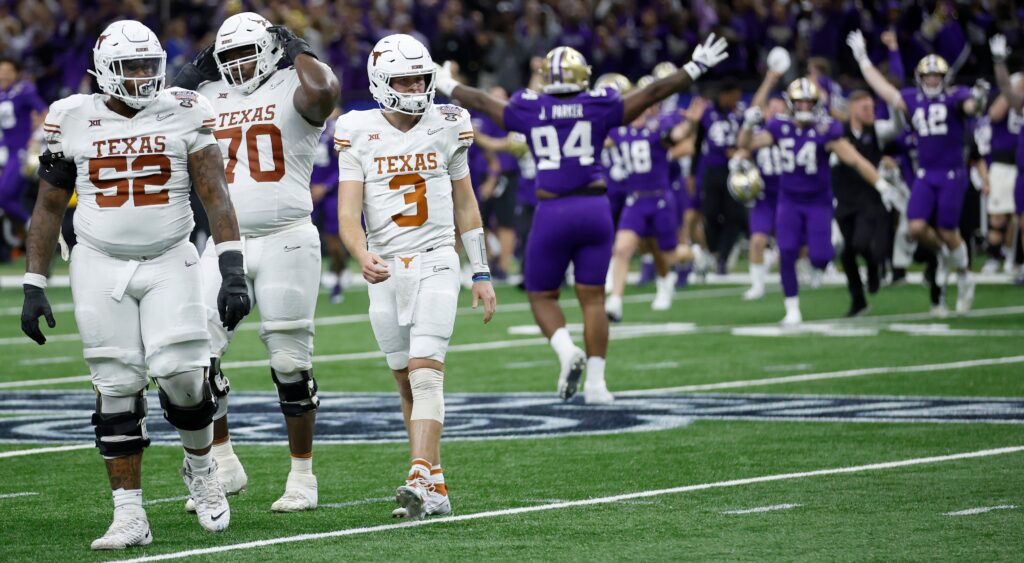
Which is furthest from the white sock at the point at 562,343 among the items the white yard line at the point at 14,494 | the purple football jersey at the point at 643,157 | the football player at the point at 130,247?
the purple football jersey at the point at 643,157

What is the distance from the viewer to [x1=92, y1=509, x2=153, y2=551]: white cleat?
609 centimetres

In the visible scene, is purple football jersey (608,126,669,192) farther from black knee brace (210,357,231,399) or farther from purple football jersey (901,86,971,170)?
black knee brace (210,357,231,399)

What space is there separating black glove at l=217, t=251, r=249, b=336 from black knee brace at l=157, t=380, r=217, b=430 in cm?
29

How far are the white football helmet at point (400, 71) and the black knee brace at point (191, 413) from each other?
4.58 ft

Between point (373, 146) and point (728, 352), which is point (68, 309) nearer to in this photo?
point (728, 352)

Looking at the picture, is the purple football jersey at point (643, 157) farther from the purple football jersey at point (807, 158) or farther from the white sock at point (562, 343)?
the white sock at point (562, 343)

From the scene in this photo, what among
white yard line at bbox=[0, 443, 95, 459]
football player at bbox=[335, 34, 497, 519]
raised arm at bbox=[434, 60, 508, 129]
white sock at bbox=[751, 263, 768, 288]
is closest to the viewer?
football player at bbox=[335, 34, 497, 519]

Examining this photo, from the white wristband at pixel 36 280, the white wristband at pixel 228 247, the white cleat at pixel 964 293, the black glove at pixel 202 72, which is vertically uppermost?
the black glove at pixel 202 72

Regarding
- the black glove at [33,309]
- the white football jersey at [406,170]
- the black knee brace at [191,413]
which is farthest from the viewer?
the white football jersey at [406,170]

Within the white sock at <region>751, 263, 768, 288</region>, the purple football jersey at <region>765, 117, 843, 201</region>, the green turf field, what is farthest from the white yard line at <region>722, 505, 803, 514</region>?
the white sock at <region>751, 263, 768, 288</region>

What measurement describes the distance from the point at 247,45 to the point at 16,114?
49.3ft

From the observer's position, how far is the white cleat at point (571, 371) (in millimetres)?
10180

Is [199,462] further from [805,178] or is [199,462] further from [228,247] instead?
[805,178]

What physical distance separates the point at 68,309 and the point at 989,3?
39.9ft
